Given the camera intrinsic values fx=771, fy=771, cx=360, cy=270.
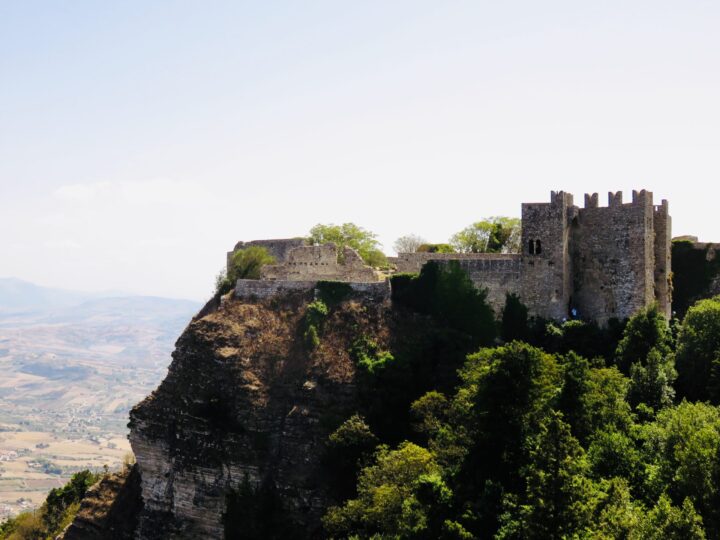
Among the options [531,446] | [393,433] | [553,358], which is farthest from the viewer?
[393,433]

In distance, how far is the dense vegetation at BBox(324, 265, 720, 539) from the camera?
31.9 meters

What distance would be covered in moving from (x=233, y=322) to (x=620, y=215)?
1165 inches

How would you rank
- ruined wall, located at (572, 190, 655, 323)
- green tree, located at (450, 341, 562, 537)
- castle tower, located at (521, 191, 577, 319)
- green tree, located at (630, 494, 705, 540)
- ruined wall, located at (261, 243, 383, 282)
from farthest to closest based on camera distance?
ruined wall, located at (261, 243, 383, 282)
castle tower, located at (521, 191, 577, 319)
ruined wall, located at (572, 190, 655, 323)
green tree, located at (450, 341, 562, 537)
green tree, located at (630, 494, 705, 540)

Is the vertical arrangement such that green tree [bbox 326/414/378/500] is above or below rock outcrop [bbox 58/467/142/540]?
above

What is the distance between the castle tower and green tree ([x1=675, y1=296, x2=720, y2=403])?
8.63 meters

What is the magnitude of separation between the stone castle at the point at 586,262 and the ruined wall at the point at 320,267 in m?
8.52

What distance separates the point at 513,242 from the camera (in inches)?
2896

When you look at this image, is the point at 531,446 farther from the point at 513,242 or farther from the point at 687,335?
the point at 513,242

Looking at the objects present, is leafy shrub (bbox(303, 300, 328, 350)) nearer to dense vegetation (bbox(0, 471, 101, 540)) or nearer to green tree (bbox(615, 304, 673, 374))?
green tree (bbox(615, 304, 673, 374))

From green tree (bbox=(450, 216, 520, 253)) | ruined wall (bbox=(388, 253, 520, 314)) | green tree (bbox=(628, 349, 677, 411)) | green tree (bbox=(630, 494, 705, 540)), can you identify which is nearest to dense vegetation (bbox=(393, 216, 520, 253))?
green tree (bbox=(450, 216, 520, 253))

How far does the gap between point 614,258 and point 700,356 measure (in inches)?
382

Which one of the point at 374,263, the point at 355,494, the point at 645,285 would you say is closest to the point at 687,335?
the point at 645,285

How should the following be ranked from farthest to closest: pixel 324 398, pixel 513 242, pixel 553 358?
pixel 513 242
pixel 324 398
pixel 553 358

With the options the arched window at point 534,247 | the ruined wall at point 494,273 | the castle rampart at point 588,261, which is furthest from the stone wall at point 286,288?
the arched window at point 534,247
